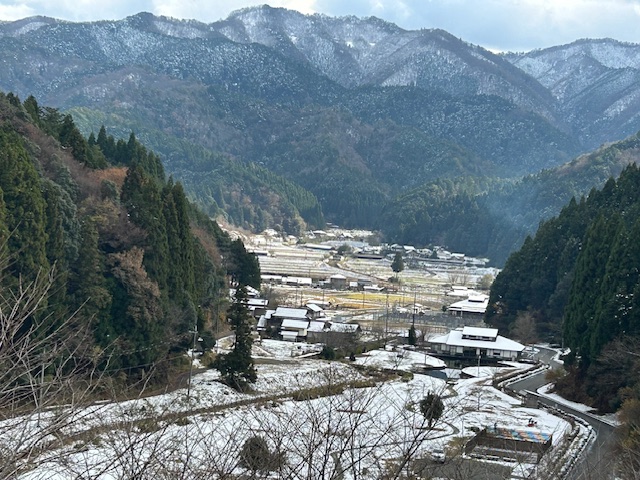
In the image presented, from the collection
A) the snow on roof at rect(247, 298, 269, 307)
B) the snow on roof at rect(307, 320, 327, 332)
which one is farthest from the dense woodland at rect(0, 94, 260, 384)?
the snow on roof at rect(247, 298, 269, 307)

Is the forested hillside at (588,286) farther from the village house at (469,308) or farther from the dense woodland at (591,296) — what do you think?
the village house at (469,308)

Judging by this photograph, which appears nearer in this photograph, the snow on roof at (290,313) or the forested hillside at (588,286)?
the forested hillside at (588,286)

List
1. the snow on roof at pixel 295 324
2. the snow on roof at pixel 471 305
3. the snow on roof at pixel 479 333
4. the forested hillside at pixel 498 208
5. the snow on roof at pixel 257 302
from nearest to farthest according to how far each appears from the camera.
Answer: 1. the snow on roof at pixel 479 333
2. the snow on roof at pixel 295 324
3. the snow on roof at pixel 257 302
4. the snow on roof at pixel 471 305
5. the forested hillside at pixel 498 208

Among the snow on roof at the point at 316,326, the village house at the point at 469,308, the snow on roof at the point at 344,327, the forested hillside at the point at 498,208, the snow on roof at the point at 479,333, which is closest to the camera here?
the snow on roof at the point at 479,333

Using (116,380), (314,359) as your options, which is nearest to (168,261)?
(116,380)

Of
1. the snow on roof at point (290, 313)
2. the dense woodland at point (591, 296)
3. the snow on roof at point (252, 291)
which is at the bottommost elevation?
the snow on roof at point (290, 313)

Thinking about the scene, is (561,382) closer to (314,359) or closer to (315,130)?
(314,359)

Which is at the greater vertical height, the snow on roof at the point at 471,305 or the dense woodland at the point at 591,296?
the dense woodland at the point at 591,296

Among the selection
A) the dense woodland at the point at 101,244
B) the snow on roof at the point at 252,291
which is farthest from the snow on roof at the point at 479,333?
the snow on roof at the point at 252,291
